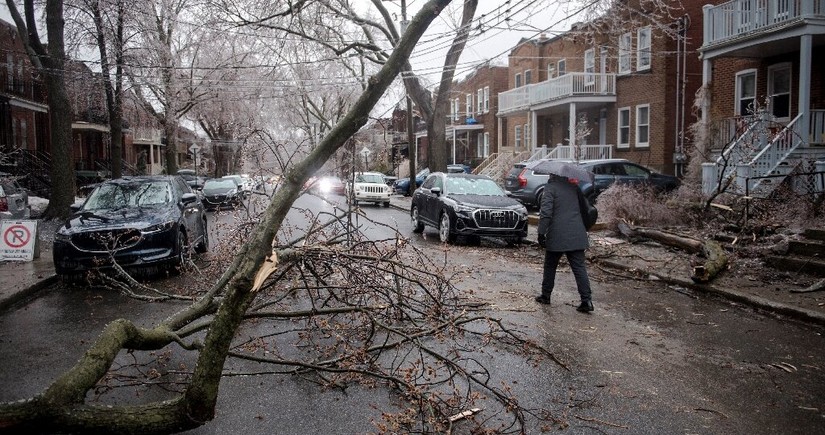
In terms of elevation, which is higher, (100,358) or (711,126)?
(711,126)

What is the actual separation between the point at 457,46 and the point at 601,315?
19.0 meters

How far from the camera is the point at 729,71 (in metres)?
21.6

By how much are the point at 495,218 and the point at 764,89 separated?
38.0 ft

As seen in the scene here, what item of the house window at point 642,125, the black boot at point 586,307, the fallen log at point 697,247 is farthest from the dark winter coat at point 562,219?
the house window at point 642,125

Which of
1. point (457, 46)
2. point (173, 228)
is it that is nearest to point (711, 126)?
point (457, 46)

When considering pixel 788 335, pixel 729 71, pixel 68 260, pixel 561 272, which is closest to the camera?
pixel 788 335

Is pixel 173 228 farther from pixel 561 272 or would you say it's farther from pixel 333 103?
pixel 333 103

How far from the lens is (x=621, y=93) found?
28344 mm

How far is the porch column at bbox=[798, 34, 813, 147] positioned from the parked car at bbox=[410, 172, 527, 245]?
777 centimetres

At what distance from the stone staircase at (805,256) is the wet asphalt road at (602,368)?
6.41ft

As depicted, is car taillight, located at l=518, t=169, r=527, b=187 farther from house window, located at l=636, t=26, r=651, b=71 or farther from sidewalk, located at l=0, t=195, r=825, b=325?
house window, located at l=636, t=26, r=651, b=71

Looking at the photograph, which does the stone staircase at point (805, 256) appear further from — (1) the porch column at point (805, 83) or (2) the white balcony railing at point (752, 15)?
(2) the white balcony railing at point (752, 15)

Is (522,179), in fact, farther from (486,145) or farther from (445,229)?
(486,145)

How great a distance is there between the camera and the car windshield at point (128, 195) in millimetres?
10938
